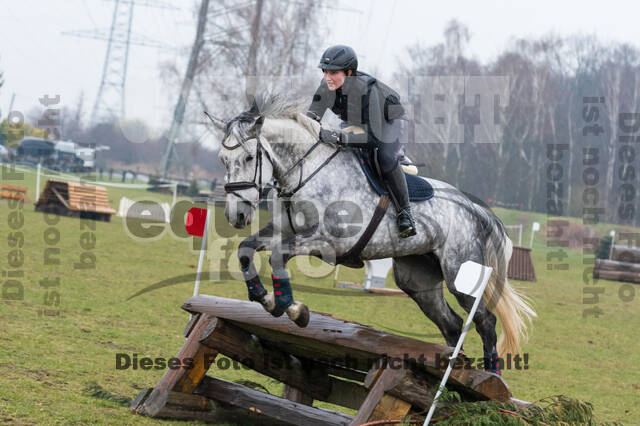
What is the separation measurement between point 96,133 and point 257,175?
37.7m

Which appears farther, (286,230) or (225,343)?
(225,343)

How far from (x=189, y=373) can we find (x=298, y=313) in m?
1.15

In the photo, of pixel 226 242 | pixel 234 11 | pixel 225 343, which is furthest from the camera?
pixel 234 11

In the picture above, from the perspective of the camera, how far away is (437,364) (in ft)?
10.1

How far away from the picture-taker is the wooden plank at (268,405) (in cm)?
376

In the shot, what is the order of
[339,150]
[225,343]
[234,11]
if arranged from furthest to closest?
[234,11] < [225,343] < [339,150]

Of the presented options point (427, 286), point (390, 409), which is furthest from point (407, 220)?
point (390, 409)

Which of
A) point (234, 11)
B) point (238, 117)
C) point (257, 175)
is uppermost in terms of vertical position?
point (234, 11)

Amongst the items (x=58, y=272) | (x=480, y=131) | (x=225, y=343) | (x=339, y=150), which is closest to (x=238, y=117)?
(x=339, y=150)

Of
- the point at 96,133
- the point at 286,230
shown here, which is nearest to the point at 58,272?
the point at 286,230

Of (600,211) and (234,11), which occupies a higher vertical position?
(234,11)

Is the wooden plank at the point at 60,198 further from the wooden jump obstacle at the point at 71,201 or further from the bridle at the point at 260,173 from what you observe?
the bridle at the point at 260,173

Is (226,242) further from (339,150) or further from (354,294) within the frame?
(339,150)

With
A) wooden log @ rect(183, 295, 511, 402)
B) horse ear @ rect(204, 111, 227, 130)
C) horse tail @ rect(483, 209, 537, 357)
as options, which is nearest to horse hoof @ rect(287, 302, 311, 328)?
wooden log @ rect(183, 295, 511, 402)
